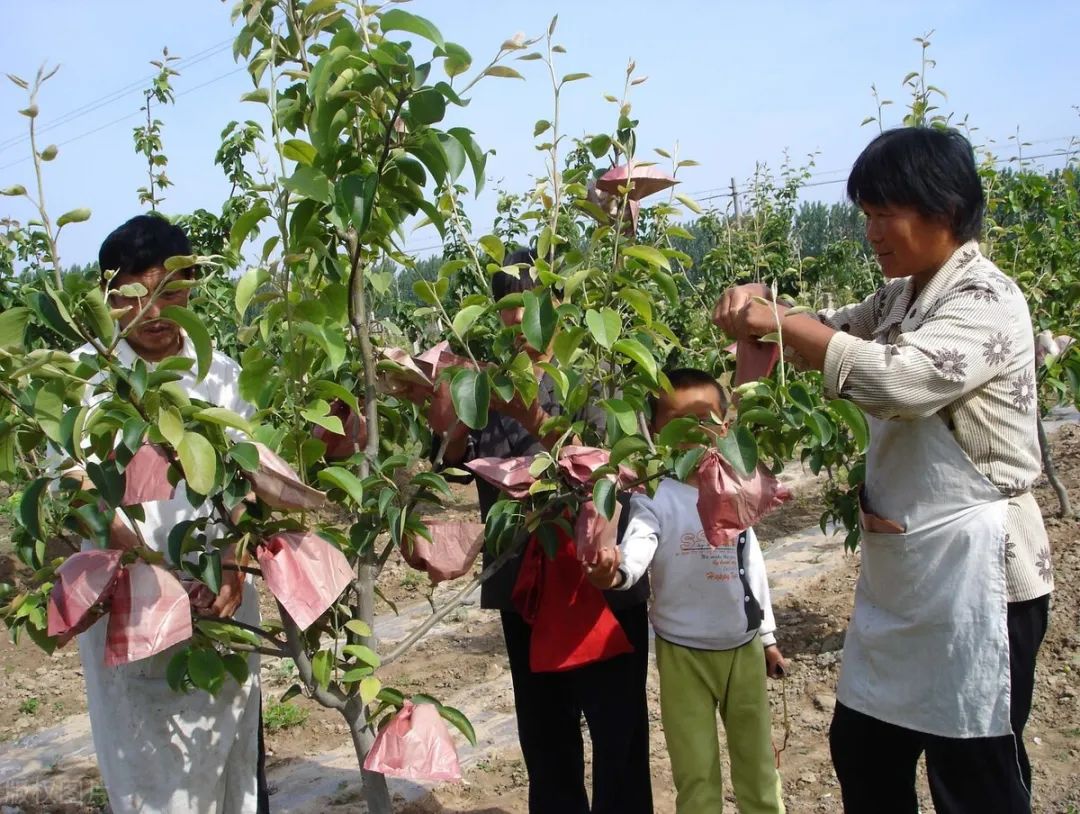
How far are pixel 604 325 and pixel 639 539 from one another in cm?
86

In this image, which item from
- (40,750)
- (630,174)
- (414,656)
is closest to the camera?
(630,174)

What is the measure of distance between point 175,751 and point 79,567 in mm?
749

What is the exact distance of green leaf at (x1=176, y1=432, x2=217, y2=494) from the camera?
45.4 inches

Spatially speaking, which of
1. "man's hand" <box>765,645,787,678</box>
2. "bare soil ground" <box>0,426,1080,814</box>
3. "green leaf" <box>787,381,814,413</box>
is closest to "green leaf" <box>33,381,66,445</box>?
"green leaf" <box>787,381,814,413</box>

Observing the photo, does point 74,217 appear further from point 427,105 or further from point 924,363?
point 924,363

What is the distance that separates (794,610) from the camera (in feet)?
14.2

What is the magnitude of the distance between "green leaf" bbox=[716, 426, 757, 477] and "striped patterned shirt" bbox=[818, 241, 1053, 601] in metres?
0.30

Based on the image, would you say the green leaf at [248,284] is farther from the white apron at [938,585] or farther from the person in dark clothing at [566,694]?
the white apron at [938,585]

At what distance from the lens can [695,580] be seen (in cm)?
219

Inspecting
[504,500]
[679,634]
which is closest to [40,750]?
[679,634]

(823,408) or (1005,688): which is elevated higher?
(823,408)

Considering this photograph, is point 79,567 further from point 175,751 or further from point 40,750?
point 40,750

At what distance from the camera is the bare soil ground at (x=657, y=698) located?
283 cm

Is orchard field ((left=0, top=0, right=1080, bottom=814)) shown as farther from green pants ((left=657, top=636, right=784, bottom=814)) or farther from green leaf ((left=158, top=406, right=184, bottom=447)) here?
green pants ((left=657, top=636, right=784, bottom=814))
